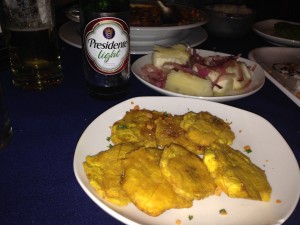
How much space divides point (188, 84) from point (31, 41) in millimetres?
679

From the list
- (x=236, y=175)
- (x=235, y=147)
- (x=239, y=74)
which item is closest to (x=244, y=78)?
(x=239, y=74)

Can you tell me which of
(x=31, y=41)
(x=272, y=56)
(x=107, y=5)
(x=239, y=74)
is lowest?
(x=272, y=56)

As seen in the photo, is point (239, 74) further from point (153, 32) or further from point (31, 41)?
point (31, 41)

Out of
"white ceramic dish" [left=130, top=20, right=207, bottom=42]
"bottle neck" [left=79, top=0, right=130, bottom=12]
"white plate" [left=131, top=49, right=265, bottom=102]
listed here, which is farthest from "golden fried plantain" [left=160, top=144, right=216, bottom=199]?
"white ceramic dish" [left=130, top=20, right=207, bottom=42]

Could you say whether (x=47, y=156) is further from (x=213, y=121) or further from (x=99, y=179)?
(x=213, y=121)

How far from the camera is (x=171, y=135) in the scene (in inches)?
40.0

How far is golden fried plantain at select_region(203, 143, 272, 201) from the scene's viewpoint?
2.63 feet

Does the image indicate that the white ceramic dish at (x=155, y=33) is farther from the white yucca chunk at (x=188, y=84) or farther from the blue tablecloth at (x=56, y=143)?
the white yucca chunk at (x=188, y=84)

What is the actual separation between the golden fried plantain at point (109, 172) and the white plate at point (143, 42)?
39.0 inches

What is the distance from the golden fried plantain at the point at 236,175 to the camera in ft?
2.63

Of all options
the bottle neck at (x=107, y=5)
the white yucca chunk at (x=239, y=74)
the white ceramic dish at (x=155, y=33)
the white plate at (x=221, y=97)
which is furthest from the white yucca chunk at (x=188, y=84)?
the white ceramic dish at (x=155, y=33)

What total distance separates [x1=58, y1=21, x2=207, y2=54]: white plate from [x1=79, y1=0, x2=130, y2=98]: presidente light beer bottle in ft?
1.73

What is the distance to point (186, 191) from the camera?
→ 2.52ft

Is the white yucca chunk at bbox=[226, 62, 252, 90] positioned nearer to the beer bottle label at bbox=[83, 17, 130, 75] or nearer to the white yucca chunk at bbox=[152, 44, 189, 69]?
the white yucca chunk at bbox=[152, 44, 189, 69]
